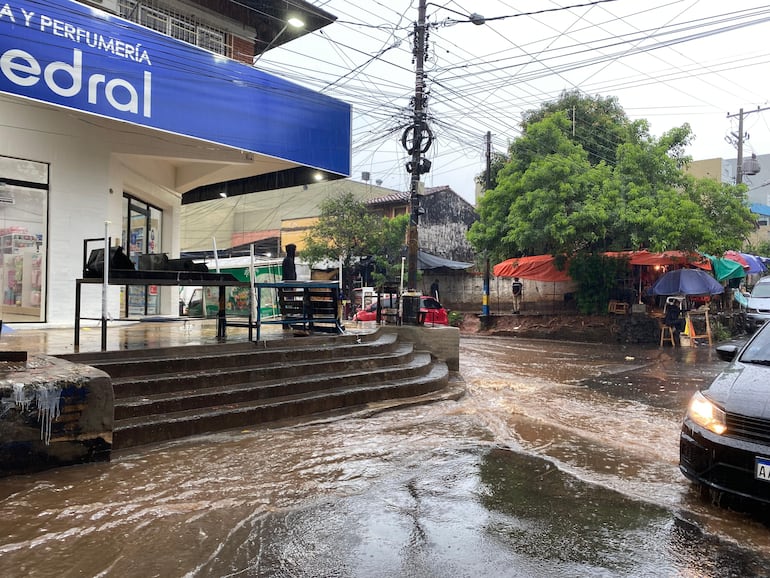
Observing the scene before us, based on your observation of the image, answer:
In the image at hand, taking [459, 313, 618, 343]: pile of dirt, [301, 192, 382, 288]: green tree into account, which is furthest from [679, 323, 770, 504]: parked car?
[301, 192, 382, 288]: green tree

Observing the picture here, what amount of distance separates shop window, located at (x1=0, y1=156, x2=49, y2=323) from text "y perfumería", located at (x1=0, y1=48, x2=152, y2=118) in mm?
1881

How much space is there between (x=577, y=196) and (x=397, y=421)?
13.6 m

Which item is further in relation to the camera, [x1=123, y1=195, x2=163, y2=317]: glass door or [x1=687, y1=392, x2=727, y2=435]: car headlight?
[x1=123, y1=195, x2=163, y2=317]: glass door

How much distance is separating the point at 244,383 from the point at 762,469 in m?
5.09

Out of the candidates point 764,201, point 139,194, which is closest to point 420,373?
point 139,194

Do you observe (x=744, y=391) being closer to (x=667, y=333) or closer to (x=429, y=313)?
(x=429, y=313)

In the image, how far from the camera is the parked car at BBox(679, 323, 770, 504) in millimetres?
3527

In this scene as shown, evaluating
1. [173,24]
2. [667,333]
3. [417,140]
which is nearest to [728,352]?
[417,140]

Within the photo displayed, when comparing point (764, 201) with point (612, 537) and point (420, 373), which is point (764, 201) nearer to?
point (420, 373)

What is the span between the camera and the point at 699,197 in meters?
17.5

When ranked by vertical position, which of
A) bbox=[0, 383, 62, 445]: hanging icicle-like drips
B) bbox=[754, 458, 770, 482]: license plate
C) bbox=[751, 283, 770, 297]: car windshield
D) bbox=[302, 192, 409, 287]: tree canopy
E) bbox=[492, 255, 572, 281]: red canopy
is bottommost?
bbox=[754, 458, 770, 482]: license plate

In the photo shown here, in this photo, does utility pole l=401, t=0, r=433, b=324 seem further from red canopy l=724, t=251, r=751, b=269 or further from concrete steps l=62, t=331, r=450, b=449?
red canopy l=724, t=251, r=751, b=269

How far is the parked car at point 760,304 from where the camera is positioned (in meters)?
18.0

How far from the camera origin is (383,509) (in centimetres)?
389
